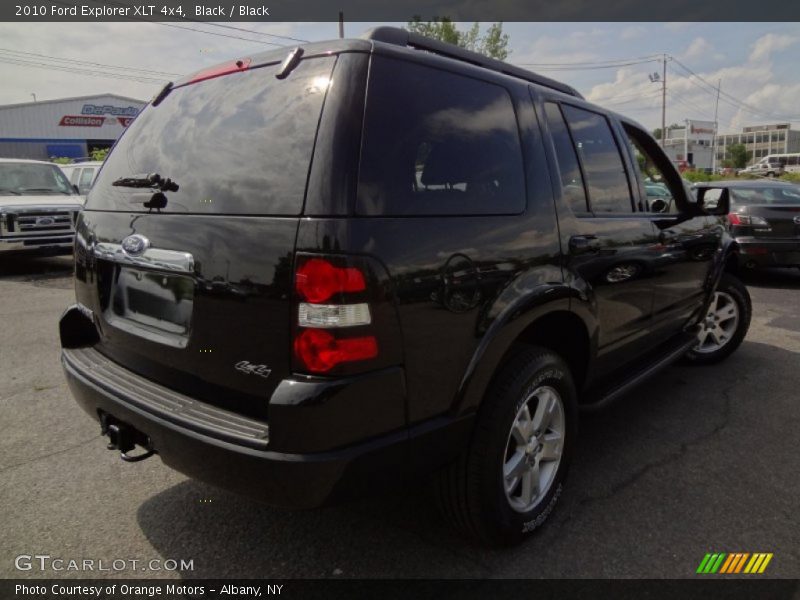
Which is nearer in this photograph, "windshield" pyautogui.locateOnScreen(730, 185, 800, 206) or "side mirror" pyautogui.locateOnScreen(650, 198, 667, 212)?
"side mirror" pyautogui.locateOnScreen(650, 198, 667, 212)

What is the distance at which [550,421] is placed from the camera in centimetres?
255

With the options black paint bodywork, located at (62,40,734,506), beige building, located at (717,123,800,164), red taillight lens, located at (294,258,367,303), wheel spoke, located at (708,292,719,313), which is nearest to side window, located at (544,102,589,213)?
black paint bodywork, located at (62,40,734,506)

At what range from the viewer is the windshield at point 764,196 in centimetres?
845

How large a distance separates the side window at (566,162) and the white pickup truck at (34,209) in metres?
8.52

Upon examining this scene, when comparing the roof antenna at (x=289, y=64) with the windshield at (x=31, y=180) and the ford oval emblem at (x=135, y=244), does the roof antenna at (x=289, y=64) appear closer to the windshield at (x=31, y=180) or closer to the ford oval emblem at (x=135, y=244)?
the ford oval emblem at (x=135, y=244)

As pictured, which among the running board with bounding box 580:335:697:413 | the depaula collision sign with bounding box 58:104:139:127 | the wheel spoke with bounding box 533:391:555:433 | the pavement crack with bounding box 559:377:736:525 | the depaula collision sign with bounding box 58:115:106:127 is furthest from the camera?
the depaula collision sign with bounding box 58:104:139:127

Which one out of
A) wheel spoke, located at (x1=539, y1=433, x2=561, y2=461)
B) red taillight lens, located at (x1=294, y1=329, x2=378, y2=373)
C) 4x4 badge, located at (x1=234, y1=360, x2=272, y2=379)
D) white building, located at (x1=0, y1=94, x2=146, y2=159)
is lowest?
wheel spoke, located at (x1=539, y1=433, x2=561, y2=461)

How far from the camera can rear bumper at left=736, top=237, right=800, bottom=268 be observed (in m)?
7.98

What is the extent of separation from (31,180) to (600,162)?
11.1 metres

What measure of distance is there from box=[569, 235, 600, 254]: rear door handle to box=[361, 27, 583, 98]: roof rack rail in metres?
0.83

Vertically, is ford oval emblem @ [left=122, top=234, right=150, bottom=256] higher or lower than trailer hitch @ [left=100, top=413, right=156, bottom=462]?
higher

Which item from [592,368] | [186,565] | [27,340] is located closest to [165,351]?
[186,565]

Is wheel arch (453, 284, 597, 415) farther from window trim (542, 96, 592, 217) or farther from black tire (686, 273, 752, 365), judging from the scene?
black tire (686, 273, 752, 365)

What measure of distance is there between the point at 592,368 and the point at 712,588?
1057 mm
